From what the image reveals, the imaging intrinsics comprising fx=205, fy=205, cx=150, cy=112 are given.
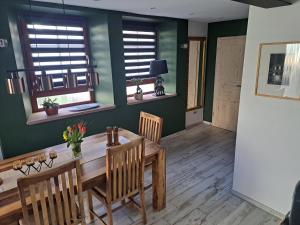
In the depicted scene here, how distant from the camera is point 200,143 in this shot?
427 centimetres

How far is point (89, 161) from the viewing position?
2051mm

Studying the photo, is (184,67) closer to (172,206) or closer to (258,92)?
(258,92)

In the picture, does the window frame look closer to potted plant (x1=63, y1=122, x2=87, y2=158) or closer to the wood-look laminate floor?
the wood-look laminate floor

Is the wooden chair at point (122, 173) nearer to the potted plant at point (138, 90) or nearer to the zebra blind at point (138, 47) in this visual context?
the potted plant at point (138, 90)

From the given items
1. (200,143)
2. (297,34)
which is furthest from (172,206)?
(297,34)

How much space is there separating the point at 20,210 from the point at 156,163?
1325 mm

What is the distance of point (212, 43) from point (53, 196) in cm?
462

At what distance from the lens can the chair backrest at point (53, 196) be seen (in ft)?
4.53

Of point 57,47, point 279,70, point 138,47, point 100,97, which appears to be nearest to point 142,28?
point 138,47

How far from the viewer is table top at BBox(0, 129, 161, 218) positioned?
1540 millimetres

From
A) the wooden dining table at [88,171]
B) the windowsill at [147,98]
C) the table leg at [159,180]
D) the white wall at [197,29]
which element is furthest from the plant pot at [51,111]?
the white wall at [197,29]

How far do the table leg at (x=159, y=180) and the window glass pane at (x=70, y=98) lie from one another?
6.60 feet

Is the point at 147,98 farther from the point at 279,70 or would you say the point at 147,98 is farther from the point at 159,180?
the point at 279,70

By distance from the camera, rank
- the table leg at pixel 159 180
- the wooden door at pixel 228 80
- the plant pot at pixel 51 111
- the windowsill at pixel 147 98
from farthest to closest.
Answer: the wooden door at pixel 228 80 < the windowsill at pixel 147 98 < the plant pot at pixel 51 111 < the table leg at pixel 159 180
